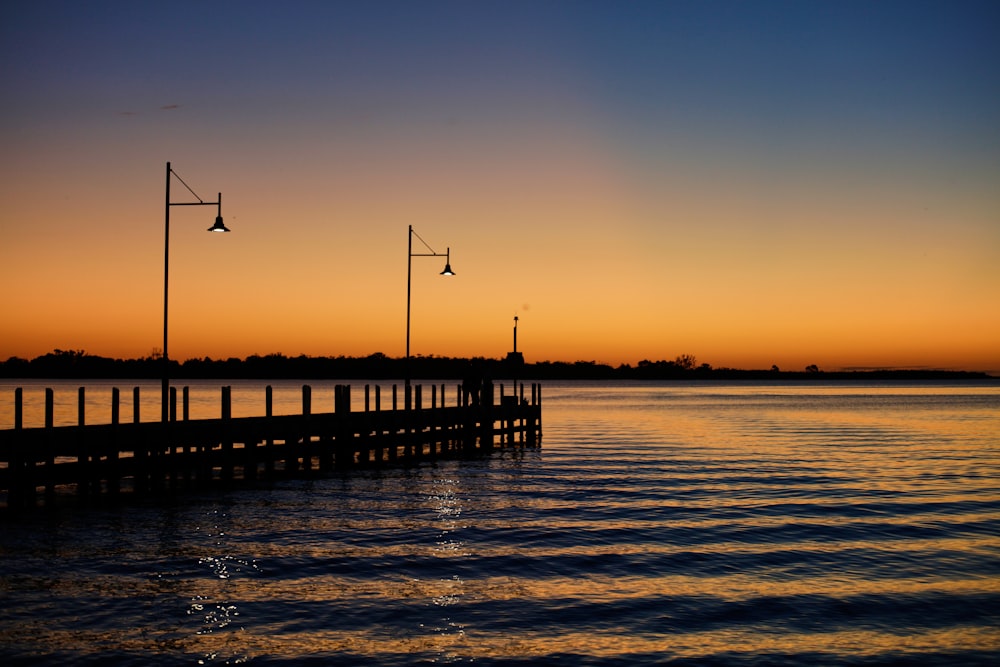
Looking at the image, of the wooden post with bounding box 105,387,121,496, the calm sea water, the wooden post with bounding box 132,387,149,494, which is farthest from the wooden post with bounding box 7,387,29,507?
the wooden post with bounding box 132,387,149,494

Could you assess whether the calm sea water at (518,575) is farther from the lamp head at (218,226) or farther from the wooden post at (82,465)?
the lamp head at (218,226)

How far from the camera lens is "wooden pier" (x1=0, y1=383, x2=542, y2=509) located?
70.3 feet

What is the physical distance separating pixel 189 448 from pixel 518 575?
14722 mm

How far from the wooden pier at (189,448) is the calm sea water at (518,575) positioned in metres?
1.59

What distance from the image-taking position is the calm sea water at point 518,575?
10938mm

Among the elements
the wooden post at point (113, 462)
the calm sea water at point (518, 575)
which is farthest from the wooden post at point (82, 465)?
the calm sea water at point (518, 575)

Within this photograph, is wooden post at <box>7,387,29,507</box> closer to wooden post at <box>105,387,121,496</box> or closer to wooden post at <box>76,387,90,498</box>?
wooden post at <box>76,387,90,498</box>

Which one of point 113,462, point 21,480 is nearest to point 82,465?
point 113,462

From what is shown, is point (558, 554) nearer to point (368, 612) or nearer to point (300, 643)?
point (368, 612)

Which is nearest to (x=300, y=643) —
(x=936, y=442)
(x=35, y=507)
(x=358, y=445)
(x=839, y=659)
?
(x=839, y=659)

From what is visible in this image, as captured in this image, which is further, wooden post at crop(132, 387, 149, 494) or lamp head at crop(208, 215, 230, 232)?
lamp head at crop(208, 215, 230, 232)

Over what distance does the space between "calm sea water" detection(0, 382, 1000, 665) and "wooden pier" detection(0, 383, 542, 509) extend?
5.22 feet

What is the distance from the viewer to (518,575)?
14750 mm

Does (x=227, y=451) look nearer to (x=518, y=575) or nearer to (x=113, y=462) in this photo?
(x=113, y=462)
